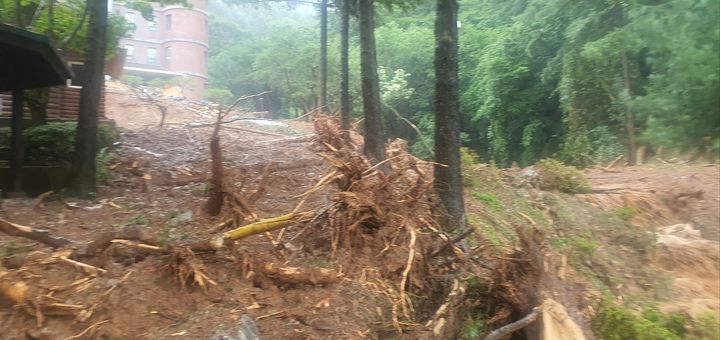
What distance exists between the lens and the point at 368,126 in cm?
1042

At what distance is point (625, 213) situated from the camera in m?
11.5

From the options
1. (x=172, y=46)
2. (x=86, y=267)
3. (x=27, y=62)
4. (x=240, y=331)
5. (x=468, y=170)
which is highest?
(x=172, y=46)

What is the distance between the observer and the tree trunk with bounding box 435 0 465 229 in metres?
7.94

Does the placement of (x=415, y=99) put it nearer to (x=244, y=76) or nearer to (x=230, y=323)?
(x=244, y=76)

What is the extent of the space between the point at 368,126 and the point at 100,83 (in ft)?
15.1

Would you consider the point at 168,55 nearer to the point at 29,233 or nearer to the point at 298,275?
the point at 29,233

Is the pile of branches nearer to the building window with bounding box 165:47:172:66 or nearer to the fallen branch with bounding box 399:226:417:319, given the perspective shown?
the fallen branch with bounding box 399:226:417:319

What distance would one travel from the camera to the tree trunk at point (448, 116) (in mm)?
7941

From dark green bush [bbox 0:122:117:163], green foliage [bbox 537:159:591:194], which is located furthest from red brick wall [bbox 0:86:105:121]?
green foliage [bbox 537:159:591:194]

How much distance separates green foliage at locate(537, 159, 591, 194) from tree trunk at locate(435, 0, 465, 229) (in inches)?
206

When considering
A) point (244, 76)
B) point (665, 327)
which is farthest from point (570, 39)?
point (244, 76)

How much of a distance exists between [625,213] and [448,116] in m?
5.56

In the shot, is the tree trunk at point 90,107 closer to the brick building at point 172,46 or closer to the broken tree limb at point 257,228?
the broken tree limb at point 257,228

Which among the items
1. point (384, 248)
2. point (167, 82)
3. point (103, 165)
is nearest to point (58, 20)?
point (103, 165)
